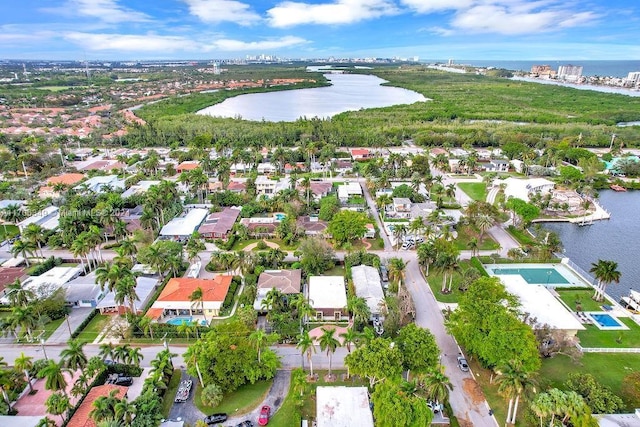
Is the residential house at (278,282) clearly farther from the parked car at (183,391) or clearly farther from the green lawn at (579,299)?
the green lawn at (579,299)

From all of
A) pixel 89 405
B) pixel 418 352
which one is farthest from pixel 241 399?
pixel 418 352

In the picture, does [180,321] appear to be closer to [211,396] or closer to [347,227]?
[211,396]

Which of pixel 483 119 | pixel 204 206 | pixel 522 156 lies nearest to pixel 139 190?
pixel 204 206

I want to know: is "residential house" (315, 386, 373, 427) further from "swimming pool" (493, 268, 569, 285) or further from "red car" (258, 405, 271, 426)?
"swimming pool" (493, 268, 569, 285)

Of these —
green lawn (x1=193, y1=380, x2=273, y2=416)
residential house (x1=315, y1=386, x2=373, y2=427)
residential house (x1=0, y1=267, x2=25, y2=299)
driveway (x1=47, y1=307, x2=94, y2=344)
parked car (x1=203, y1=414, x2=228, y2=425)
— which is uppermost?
residential house (x1=315, y1=386, x2=373, y2=427)

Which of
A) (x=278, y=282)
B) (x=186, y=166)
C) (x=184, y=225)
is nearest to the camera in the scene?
(x=278, y=282)

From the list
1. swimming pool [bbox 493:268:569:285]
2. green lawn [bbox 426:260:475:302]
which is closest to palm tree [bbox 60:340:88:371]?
green lawn [bbox 426:260:475:302]
